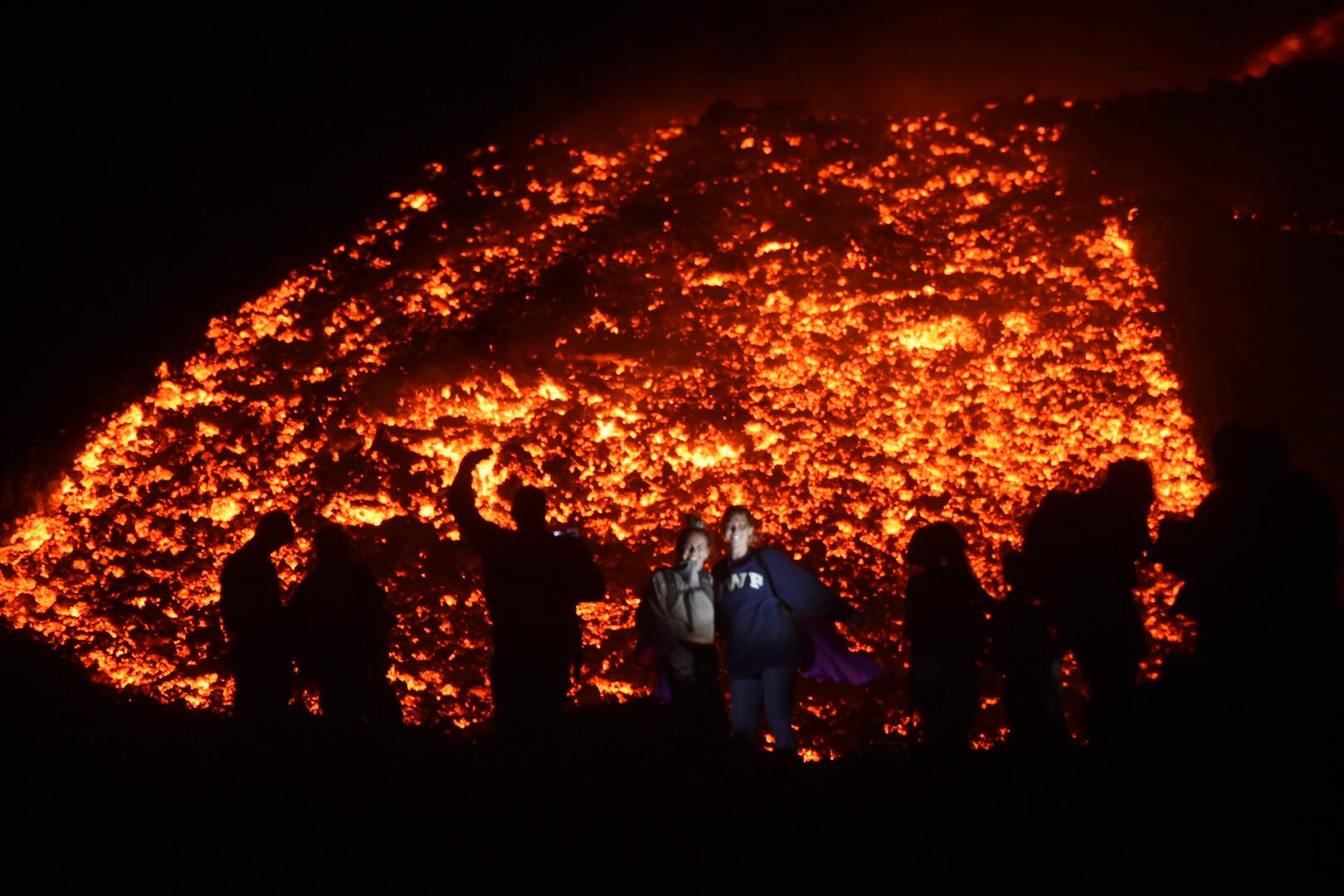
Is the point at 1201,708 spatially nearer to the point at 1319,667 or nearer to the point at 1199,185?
the point at 1319,667

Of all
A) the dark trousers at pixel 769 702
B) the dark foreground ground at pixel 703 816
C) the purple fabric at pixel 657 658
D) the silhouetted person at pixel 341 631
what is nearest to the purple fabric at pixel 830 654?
the dark trousers at pixel 769 702

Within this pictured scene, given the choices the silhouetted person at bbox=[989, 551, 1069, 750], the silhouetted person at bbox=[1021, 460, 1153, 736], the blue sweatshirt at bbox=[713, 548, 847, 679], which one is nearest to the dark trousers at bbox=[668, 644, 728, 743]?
the blue sweatshirt at bbox=[713, 548, 847, 679]

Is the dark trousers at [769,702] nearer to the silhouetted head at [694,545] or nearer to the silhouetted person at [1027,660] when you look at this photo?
the silhouetted head at [694,545]

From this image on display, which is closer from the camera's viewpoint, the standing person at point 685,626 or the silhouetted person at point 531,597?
the silhouetted person at point 531,597

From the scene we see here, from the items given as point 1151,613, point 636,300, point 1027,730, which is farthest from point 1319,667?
point 636,300

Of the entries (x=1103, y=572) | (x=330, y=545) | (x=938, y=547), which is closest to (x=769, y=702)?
(x=938, y=547)
